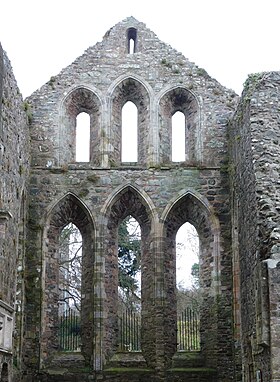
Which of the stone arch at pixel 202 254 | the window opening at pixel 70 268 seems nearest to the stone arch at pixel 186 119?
the stone arch at pixel 202 254

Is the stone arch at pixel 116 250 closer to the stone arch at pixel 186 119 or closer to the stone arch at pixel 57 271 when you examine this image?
the stone arch at pixel 57 271

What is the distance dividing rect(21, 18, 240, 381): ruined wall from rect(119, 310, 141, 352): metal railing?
37.3 inches

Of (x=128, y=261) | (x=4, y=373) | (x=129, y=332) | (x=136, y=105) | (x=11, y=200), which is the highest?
(x=136, y=105)

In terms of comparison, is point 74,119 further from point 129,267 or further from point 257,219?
point 129,267

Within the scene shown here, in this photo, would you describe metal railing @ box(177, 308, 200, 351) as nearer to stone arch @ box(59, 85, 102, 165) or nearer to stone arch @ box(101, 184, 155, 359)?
stone arch @ box(101, 184, 155, 359)

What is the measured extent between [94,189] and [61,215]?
102cm

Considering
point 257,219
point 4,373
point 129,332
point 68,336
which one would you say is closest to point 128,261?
point 129,332

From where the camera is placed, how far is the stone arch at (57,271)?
17.5m

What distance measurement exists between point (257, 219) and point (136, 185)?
187 inches

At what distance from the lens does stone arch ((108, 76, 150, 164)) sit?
747 inches

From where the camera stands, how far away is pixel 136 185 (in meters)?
18.3

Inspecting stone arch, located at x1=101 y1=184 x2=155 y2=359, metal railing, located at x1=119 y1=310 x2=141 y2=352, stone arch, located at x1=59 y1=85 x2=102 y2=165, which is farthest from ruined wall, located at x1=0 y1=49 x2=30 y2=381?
metal railing, located at x1=119 y1=310 x2=141 y2=352

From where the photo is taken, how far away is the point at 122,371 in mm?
17156

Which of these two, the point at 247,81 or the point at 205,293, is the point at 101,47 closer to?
the point at 247,81
